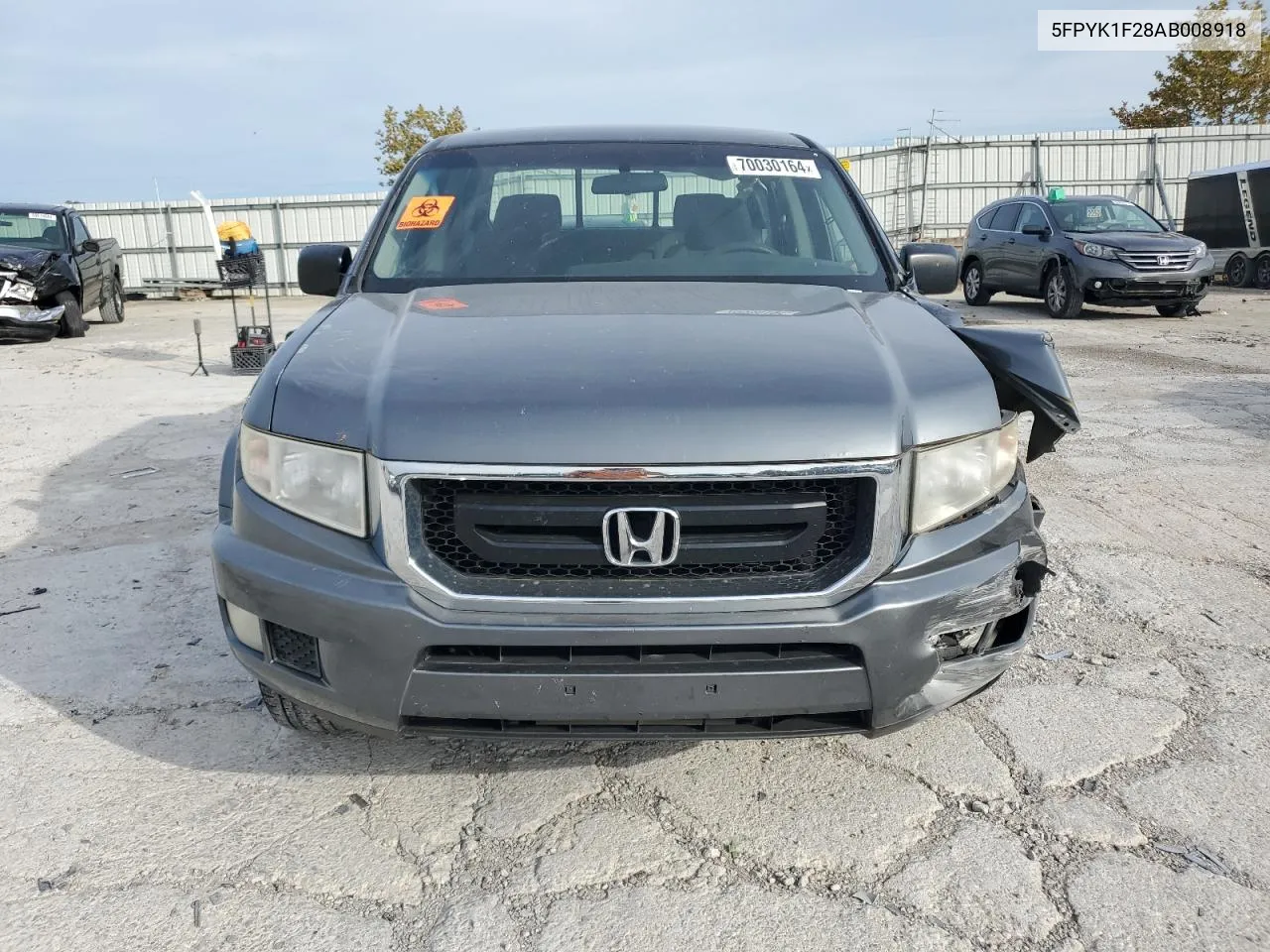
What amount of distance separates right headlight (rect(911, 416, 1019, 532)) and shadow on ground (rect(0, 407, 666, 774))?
99 cm

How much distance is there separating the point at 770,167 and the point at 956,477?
5.69 ft

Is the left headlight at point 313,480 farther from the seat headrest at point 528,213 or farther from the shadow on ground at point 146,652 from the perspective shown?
the seat headrest at point 528,213

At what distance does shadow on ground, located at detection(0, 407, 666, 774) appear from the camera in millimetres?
2604

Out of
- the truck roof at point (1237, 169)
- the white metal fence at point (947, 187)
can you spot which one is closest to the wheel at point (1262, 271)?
the truck roof at point (1237, 169)

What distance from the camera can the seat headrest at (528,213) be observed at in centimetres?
324

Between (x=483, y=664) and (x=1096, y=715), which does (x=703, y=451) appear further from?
(x=1096, y=715)

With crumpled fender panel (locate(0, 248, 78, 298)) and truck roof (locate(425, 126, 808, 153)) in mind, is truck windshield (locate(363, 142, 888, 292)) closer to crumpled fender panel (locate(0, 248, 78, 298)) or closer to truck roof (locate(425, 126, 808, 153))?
truck roof (locate(425, 126, 808, 153))

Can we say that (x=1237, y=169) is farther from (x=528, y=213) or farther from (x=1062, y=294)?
(x=528, y=213)

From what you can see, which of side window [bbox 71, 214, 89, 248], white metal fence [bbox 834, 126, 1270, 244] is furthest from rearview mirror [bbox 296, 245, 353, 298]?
white metal fence [bbox 834, 126, 1270, 244]

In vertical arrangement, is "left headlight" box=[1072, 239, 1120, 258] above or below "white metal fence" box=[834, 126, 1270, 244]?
below

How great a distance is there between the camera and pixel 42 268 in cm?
1209

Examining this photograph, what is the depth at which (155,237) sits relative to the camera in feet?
76.5

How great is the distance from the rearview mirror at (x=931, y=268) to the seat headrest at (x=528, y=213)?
1.18 meters

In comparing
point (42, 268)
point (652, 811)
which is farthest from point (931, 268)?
point (42, 268)
